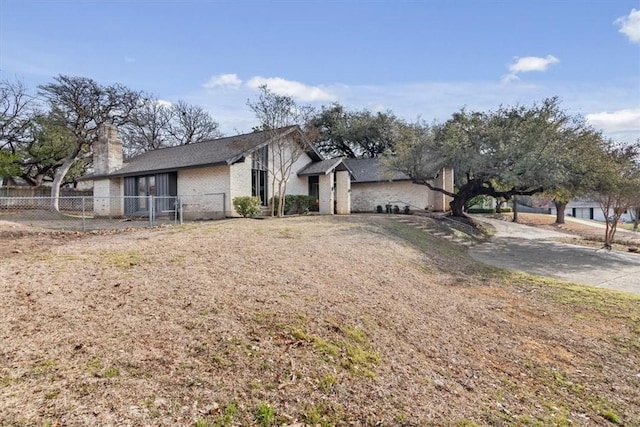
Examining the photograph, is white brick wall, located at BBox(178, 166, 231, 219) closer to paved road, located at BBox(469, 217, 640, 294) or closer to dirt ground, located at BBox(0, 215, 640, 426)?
dirt ground, located at BBox(0, 215, 640, 426)

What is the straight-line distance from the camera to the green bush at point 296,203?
67.6 feet

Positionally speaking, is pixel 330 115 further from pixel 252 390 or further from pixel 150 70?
pixel 252 390

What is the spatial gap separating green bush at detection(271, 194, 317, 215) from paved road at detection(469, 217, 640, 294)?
9.93 m

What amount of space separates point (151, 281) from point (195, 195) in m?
13.4

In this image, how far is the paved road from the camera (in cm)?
983

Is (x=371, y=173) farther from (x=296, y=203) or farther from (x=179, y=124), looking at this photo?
(x=179, y=124)

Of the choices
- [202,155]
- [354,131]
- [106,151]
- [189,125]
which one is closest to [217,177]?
[202,155]

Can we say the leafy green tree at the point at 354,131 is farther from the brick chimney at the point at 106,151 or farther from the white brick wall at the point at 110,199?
the white brick wall at the point at 110,199

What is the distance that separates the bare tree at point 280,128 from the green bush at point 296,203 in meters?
0.49

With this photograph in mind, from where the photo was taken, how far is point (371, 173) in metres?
26.6

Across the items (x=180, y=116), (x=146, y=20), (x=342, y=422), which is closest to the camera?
(x=342, y=422)

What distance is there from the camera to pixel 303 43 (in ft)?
44.0

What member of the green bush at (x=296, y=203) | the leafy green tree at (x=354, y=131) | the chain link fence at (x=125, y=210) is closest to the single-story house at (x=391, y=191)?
the green bush at (x=296, y=203)

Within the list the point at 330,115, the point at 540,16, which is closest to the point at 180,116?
the point at 330,115
